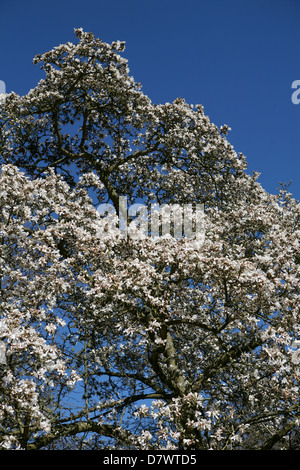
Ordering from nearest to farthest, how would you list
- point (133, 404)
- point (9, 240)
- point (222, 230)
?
point (9, 240) < point (133, 404) < point (222, 230)

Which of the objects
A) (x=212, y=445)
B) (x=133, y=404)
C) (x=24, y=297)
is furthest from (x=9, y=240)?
(x=212, y=445)

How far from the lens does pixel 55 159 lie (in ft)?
59.0

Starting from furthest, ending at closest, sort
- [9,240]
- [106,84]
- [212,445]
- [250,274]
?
1. [106,84]
2. [9,240]
3. [250,274]
4. [212,445]

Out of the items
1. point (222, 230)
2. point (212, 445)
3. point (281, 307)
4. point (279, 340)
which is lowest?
point (212, 445)

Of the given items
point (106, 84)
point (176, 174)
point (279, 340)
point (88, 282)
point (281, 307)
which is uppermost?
point (106, 84)

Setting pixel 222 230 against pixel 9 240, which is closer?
pixel 9 240

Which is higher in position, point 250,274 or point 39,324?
point 250,274

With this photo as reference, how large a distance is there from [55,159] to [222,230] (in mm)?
8357

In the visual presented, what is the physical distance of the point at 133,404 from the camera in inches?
438

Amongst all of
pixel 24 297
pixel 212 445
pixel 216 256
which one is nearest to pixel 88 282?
pixel 24 297

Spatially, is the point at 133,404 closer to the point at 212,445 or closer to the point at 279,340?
the point at 212,445

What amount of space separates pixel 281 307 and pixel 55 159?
11656mm

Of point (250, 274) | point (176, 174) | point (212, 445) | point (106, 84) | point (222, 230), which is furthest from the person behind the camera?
point (176, 174)

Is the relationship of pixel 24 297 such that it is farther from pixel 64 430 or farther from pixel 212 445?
pixel 212 445
